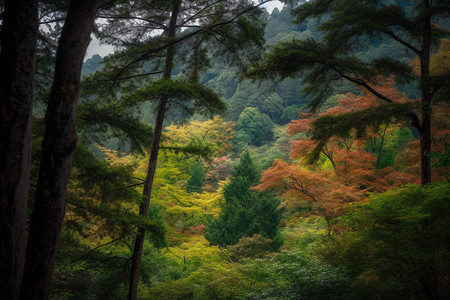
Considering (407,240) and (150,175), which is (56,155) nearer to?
(150,175)

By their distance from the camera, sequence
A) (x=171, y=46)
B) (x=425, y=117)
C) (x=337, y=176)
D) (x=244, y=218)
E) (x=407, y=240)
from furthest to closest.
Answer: (x=244, y=218) → (x=337, y=176) → (x=171, y=46) → (x=425, y=117) → (x=407, y=240)

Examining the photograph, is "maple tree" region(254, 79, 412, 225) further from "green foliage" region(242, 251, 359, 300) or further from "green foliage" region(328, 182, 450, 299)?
"green foliage" region(328, 182, 450, 299)

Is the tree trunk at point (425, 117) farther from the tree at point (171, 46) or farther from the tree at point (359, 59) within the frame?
the tree at point (171, 46)

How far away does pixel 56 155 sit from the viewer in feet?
7.36

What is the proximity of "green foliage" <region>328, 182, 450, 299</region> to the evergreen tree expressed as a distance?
722 cm

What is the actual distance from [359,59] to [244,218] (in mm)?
8352

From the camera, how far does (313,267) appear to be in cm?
591

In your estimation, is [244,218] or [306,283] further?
[244,218]

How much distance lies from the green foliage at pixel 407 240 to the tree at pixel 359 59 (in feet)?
3.32

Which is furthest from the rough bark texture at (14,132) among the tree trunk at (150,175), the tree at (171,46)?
the tree trunk at (150,175)

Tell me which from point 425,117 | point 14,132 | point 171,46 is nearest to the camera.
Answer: point 14,132

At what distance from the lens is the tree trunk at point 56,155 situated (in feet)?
7.03

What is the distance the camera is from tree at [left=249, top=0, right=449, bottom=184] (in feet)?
14.7

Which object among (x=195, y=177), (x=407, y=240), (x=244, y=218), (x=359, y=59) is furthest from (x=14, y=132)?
(x=195, y=177)
